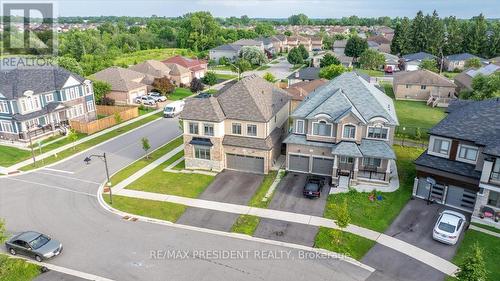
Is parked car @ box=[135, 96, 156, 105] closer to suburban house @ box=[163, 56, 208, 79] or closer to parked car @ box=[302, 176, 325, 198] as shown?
suburban house @ box=[163, 56, 208, 79]

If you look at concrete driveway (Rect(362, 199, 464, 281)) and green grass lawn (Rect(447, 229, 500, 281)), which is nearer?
concrete driveway (Rect(362, 199, 464, 281))

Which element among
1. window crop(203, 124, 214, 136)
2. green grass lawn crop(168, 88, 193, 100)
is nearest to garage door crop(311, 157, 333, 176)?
window crop(203, 124, 214, 136)

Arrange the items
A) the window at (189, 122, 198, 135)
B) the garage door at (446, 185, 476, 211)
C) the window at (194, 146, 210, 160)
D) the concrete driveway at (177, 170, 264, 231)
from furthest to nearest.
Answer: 1. the window at (194, 146, 210, 160)
2. the window at (189, 122, 198, 135)
3. the garage door at (446, 185, 476, 211)
4. the concrete driveway at (177, 170, 264, 231)

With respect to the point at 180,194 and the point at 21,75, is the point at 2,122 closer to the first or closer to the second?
the point at 21,75

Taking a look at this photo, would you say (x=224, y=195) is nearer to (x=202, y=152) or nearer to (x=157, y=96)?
(x=202, y=152)

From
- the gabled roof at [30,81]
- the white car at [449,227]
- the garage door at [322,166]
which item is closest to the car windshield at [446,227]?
the white car at [449,227]

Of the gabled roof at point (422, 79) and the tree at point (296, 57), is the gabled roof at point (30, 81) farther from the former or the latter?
the tree at point (296, 57)
